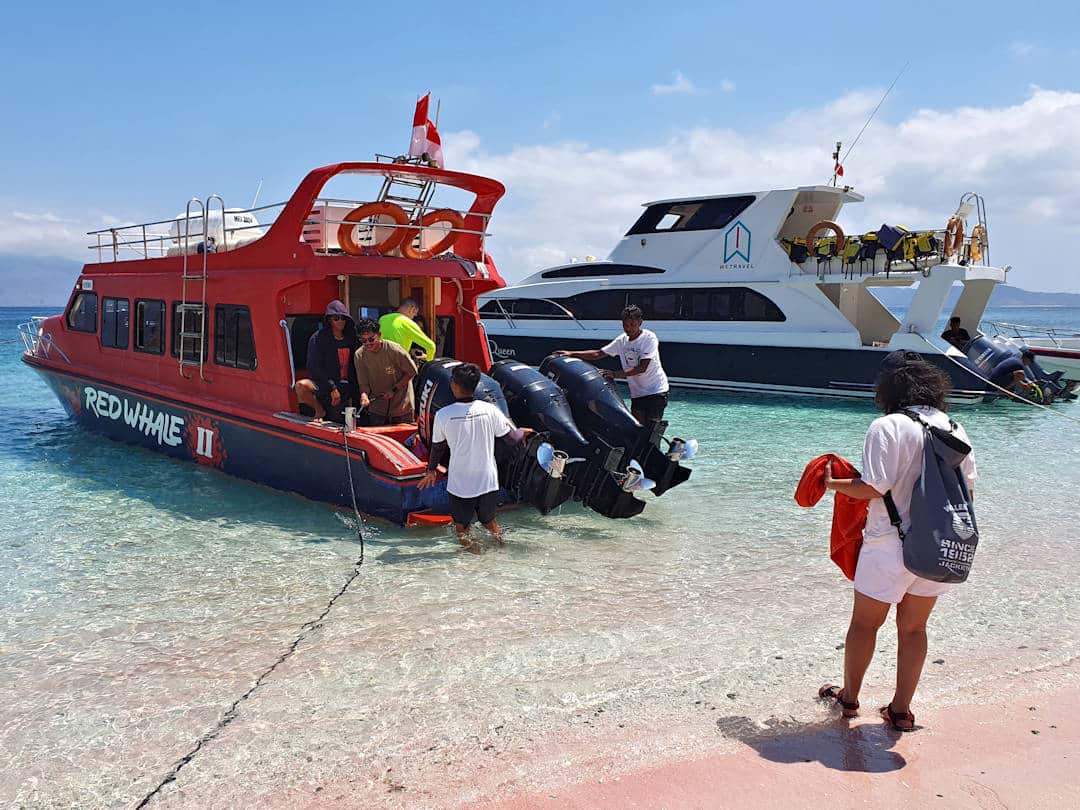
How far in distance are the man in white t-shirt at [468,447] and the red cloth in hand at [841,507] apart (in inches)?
105

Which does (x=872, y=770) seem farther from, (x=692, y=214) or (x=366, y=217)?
(x=692, y=214)

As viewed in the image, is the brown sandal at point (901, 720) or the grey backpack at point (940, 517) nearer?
the grey backpack at point (940, 517)

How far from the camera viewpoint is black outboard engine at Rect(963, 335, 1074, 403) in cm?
1424

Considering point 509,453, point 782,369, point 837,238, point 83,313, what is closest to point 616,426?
point 509,453

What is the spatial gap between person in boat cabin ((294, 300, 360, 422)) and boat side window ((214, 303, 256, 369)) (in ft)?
2.73

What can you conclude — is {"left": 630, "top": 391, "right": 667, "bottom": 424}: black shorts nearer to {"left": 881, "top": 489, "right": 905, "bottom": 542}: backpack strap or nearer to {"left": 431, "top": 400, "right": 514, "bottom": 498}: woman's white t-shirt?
{"left": 431, "top": 400, "right": 514, "bottom": 498}: woman's white t-shirt

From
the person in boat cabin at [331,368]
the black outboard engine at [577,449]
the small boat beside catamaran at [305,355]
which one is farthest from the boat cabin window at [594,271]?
the black outboard engine at [577,449]

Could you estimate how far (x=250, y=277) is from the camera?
746 centimetres

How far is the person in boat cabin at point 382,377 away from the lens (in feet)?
21.7

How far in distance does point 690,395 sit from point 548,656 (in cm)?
1254

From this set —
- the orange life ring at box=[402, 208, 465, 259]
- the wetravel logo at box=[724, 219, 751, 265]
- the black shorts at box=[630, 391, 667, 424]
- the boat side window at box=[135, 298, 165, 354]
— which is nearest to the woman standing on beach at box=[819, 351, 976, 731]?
the black shorts at box=[630, 391, 667, 424]

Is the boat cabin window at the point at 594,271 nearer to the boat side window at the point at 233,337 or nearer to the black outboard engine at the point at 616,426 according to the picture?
the boat side window at the point at 233,337

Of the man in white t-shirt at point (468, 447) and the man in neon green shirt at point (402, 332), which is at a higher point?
the man in neon green shirt at point (402, 332)

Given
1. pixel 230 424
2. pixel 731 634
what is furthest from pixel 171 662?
pixel 230 424
